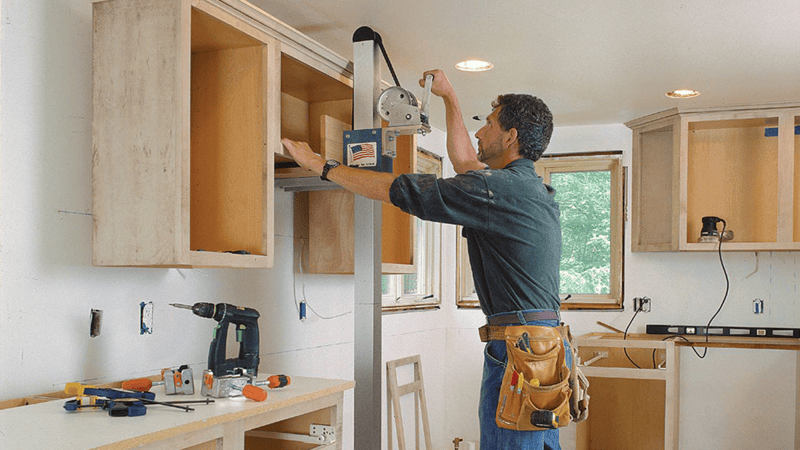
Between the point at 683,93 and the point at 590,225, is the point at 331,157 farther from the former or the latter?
the point at 590,225

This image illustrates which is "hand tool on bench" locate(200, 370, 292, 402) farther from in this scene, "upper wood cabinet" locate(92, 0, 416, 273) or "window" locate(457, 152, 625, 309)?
"window" locate(457, 152, 625, 309)

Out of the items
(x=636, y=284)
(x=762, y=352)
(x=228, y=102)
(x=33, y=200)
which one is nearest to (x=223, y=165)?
(x=228, y=102)

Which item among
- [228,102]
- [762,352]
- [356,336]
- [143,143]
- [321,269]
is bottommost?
[762,352]

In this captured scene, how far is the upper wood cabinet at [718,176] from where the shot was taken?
15.4 ft

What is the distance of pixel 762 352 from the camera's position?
16.8ft

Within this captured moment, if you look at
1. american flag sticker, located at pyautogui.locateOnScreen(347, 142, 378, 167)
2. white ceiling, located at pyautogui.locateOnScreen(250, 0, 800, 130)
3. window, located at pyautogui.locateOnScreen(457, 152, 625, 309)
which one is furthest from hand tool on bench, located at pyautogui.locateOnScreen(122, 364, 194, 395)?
window, located at pyautogui.locateOnScreen(457, 152, 625, 309)

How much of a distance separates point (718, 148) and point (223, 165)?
368cm

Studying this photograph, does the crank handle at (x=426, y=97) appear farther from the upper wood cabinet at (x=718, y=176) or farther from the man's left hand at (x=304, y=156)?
the upper wood cabinet at (x=718, y=176)

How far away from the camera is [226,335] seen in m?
2.48

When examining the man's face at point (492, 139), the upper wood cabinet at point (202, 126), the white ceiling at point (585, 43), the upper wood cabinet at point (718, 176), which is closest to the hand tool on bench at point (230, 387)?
the upper wood cabinet at point (202, 126)

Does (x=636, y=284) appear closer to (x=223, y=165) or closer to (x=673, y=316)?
(x=673, y=316)

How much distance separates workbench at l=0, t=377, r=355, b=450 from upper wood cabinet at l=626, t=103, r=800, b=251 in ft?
10.5

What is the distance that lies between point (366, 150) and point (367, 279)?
514 mm

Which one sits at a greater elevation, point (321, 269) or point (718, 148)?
point (718, 148)
